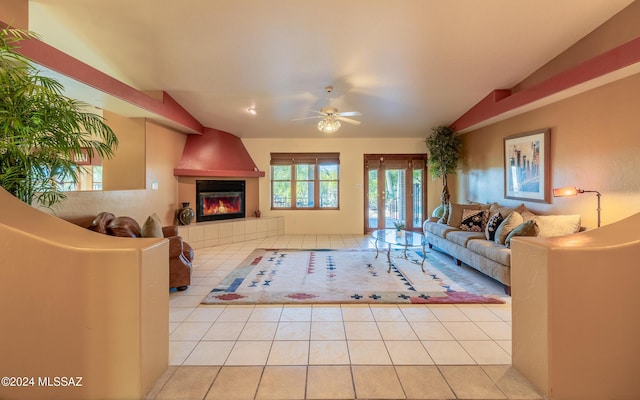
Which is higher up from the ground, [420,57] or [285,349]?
[420,57]

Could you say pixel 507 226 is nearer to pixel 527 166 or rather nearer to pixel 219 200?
pixel 527 166

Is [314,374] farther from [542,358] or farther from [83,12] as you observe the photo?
[83,12]

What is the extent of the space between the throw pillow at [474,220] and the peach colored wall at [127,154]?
5.58 meters

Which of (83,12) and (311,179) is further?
(311,179)

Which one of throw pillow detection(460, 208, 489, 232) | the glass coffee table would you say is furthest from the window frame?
throw pillow detection(460, 208, 489, 232)

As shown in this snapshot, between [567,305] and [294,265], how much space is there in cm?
344

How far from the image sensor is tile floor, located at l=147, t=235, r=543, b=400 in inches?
68.2

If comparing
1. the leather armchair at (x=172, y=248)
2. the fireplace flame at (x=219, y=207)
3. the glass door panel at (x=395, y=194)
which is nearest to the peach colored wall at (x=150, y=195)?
the leather armchair at (x=172, y=248)

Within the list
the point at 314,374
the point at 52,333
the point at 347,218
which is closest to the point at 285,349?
the point at 314,374

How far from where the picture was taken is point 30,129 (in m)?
1.89

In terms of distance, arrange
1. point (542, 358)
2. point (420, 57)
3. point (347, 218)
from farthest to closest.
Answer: point (347, 218) < point (420, 57) < point (542, 358)

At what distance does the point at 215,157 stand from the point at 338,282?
4285 mm

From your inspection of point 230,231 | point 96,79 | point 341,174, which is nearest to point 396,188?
point 341,174

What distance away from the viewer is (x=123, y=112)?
442cm
